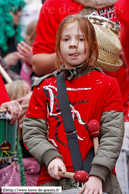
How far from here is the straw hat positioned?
228cm

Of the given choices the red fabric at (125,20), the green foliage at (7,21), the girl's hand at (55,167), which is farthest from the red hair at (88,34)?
the green foliage at (7,21)

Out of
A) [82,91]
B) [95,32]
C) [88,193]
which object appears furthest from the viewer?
[95,32]

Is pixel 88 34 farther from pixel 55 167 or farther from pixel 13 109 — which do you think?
pixel 55 167

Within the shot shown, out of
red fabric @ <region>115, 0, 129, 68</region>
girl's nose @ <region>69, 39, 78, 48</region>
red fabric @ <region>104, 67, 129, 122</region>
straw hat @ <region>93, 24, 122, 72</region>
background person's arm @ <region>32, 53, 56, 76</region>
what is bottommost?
red fabric @ <region>104, 67, 129, 122</region>

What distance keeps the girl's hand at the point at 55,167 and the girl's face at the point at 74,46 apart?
24.0 inches

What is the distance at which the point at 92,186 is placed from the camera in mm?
1789

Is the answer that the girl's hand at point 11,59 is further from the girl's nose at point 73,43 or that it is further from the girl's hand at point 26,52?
the girl's nose at point 73,43

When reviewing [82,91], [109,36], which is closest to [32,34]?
[109,36]

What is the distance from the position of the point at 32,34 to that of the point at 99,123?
2303mm

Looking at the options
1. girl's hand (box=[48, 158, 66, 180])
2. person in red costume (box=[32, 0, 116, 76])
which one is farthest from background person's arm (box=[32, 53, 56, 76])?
girl's hand (box=[48, 158, 66, 180])

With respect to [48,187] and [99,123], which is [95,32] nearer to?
[99,123]

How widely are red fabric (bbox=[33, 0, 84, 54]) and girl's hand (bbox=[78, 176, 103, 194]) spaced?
1.15m

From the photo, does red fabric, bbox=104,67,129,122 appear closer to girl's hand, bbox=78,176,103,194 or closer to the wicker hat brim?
the wicker hat brim

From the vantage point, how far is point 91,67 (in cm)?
216
